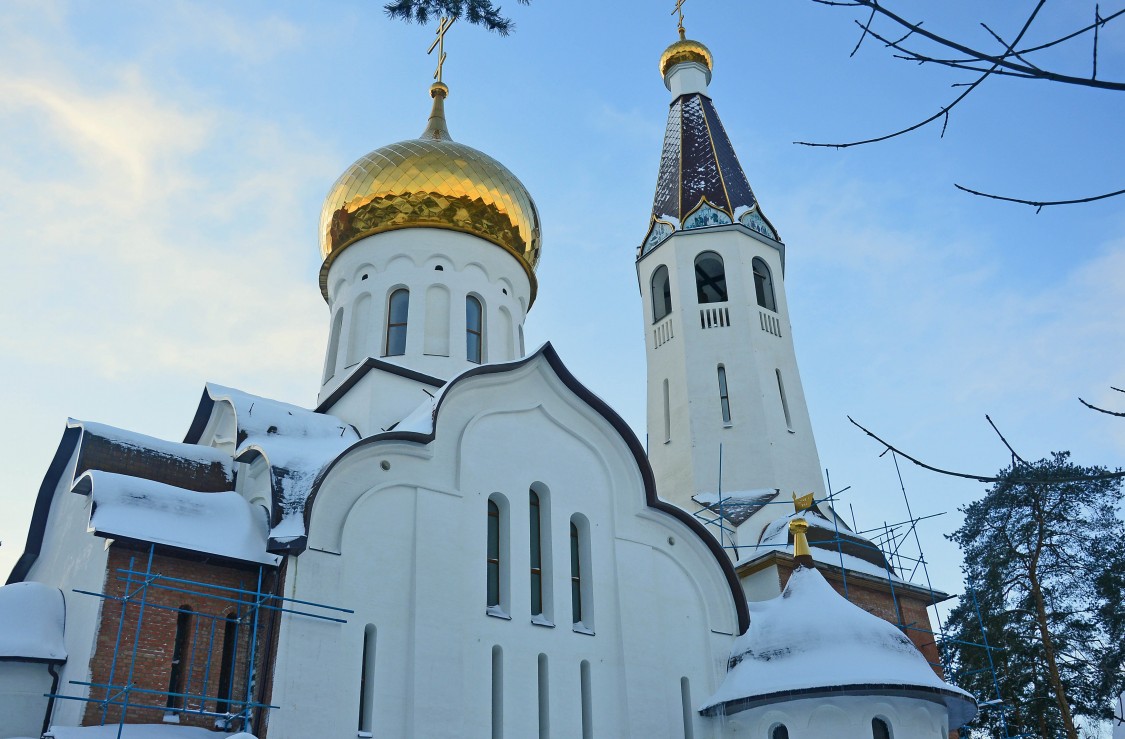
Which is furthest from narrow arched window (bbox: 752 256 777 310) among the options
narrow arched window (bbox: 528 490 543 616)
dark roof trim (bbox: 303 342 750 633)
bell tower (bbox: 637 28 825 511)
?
narrow arched window (bbox: 528 490 543 616)

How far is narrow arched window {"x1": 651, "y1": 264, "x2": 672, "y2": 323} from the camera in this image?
598 inches

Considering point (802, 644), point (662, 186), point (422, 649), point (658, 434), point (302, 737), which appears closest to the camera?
point (302, 737)

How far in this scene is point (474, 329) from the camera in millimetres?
12633

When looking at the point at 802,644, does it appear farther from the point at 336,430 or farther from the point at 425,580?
the point at 336,430

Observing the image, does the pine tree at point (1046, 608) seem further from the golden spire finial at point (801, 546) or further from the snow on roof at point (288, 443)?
the snow on roof at point (288, 443)

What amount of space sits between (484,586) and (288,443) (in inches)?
90.5

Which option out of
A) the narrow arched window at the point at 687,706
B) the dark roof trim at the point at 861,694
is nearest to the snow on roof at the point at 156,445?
the narrow arched window at the point at 687,706

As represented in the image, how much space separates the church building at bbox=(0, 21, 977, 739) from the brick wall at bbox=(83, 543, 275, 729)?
0.07 ft

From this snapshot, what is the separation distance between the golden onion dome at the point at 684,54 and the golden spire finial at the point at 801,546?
10169 millimetres

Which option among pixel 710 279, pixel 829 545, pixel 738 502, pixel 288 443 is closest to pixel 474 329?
pixel 288 443

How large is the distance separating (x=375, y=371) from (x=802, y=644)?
518 cm

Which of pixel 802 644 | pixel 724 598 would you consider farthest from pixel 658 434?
pixel 802 644

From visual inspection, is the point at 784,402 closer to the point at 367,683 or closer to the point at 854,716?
the point at 854,716

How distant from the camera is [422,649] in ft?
26.4
